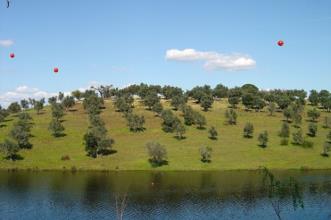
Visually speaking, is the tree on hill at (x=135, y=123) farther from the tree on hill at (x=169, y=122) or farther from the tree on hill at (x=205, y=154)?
the tree on hill at (x=205, y=154)

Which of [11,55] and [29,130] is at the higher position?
[11,55]

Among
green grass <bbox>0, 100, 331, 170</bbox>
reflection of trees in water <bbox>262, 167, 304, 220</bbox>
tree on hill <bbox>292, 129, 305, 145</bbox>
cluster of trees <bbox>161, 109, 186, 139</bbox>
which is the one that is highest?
reflection of trees in water <bbox>262, 167, 304, 220</bbox>

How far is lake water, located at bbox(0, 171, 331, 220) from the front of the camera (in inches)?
3479

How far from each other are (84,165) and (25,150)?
2784 centimetres

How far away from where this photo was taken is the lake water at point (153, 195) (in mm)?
88375

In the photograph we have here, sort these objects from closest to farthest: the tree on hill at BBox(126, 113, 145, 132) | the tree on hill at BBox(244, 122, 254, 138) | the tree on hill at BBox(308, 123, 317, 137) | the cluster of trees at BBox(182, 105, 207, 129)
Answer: the tree on hill at BBox(244, 122, 254, 138)
the tree on hill at BBox(308, 123, 317, 137)
the tree on hill at BBox(126, 113, 145, 132)
the cluster of trees at BBox(182, 105, 207, 129)

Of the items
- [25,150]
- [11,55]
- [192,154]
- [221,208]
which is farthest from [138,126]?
[11,55]

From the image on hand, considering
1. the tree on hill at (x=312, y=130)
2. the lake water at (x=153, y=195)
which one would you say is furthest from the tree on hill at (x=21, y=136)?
the tree on hill at (x=312, y=130)

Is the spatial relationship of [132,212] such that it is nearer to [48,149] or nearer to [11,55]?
[11,55]

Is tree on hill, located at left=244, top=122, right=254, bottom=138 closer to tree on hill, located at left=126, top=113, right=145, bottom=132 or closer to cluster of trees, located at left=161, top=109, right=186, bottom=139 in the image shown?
cluster of trees, located at left=161, top=109, right=186, bottom=139

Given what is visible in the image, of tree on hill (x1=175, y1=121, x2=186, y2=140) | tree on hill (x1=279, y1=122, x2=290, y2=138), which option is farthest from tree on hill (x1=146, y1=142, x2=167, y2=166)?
tree on hill (x1=279, y1=122, x2=290, y2=138)

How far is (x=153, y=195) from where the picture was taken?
354 feet

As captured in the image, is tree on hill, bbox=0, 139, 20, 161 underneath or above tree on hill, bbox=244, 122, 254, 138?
underneath

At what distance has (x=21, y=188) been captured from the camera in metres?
115
